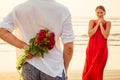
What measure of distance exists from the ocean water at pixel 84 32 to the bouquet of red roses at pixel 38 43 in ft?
32.3

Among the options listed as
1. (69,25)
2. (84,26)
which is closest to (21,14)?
(69,25)

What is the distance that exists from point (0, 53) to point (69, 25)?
7891mm

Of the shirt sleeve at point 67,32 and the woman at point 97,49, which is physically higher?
the shirt sleeve at point 67,32

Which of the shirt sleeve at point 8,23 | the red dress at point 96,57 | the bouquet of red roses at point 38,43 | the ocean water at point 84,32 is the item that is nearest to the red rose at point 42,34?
Answer: the bouquet of red roses at point 38,43

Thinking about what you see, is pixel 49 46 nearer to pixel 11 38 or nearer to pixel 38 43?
pixel 38 43

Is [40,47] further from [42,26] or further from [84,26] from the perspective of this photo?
[84,26]

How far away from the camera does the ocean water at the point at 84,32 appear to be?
12.1 meters

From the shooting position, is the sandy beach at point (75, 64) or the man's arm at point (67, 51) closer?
the man's arm at point (67, 51)

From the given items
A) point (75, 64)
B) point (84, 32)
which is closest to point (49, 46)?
point (75, 64)

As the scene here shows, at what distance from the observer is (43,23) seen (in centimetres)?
182

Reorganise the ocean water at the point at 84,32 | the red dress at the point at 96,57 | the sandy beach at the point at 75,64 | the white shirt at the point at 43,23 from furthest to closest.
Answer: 1. the ocean water at the point at 84,32
2. the sandy beach at the point at 75,64
3. the red dress at the point at 96,57
4. the white shirt at the point at 43,23

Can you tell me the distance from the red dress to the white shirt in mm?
3299

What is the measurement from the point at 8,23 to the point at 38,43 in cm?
18

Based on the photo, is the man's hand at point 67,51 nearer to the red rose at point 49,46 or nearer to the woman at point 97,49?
the red rose at point 49,46
